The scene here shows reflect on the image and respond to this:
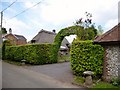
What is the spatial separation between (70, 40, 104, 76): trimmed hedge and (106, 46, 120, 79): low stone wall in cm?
52

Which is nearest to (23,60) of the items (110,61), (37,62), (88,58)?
(37,62)

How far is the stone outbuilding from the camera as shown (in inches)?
509

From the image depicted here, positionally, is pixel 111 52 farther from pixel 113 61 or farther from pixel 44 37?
pixel 44 37

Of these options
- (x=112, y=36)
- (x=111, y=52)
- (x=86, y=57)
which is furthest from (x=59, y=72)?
(x=112, y=36)

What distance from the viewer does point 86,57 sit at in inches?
570

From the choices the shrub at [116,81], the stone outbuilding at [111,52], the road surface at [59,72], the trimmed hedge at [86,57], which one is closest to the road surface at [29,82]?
the road surface at [59,72]

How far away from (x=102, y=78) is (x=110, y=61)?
1330mm

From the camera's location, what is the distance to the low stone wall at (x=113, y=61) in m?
12.9

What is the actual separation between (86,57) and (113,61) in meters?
2.07

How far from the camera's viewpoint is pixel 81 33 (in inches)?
744

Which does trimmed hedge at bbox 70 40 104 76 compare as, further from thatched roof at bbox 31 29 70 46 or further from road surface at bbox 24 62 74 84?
thatched roof at bbox 31 29 70 46

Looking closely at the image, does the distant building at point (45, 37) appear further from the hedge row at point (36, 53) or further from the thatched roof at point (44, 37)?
the hedge row at point (36, 53)

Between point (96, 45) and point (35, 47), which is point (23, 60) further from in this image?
point (96, 45)

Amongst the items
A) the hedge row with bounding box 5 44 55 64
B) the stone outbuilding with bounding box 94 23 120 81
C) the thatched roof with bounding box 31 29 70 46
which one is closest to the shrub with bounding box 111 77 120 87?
the stone outbuilding with bounding box 94 23 120 81
